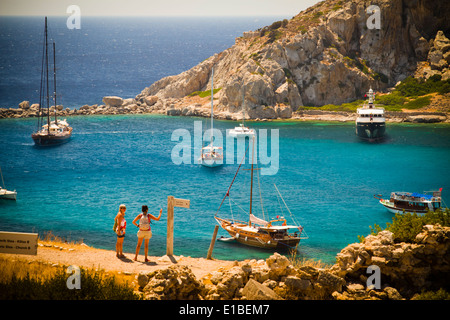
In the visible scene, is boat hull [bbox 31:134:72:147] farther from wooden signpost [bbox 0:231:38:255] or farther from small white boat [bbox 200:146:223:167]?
wooden signpost [bbox 0:231:38:255]

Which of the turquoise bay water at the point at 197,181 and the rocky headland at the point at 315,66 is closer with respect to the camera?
the turquoise bay water at the point at 197,181

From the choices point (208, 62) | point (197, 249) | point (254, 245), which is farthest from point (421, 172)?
point (208, 62)

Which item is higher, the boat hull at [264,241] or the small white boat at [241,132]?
the small white boat at [241,132]

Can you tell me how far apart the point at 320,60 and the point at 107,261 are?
7772 cm

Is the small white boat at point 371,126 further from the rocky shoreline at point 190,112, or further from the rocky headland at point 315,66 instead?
the rocky headland at point 315,66

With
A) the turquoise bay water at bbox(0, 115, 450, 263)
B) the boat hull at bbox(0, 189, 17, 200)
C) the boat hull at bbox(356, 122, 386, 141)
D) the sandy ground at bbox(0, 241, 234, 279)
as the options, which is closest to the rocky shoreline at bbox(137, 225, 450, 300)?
the sandy ground at bbox(0, 241, 234, 279)

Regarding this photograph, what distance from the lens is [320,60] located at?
3499 inches

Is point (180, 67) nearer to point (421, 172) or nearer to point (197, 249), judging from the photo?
point (421, 172)

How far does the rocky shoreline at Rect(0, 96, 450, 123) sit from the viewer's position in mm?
77562

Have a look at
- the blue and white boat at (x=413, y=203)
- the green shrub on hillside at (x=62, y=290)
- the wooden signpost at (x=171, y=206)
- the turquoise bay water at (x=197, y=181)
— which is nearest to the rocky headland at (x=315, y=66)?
the turquoise bay water at (x=197, y=181)

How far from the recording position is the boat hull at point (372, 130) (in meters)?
65.6

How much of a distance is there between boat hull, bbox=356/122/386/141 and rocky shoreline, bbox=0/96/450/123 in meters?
12.8

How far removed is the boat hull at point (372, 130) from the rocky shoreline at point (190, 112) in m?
12.8

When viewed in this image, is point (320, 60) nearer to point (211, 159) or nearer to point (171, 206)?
point (211, 159)
